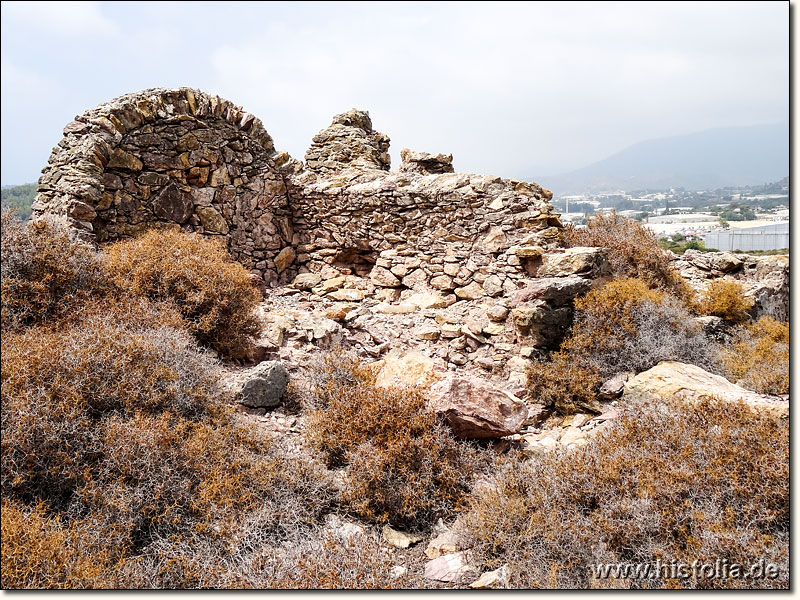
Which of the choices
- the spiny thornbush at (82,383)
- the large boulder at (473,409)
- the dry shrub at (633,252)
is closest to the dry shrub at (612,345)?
the dry shrub at (633,252)

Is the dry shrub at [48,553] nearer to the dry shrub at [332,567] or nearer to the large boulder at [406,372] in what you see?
the dry shrub at [332,567]

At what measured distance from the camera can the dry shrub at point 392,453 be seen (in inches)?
150

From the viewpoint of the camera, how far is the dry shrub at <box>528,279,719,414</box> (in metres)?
5.48

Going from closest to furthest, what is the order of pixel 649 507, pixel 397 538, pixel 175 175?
pixel 649 507
pixel 397 538
pixel 175 175

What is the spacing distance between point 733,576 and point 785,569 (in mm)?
316

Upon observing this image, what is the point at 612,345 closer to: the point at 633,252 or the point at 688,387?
the point at 688,387

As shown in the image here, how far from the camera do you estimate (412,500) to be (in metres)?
3.80

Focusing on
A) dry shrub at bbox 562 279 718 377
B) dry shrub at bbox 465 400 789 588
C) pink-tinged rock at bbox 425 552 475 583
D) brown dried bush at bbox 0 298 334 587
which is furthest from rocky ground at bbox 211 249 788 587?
brown dried bush at bbox 0 298 334 587

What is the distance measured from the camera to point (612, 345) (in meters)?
5.80

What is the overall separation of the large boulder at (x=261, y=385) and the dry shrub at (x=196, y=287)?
1.97 ft

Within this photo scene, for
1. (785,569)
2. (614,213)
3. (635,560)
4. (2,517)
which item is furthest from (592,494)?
(614,213)

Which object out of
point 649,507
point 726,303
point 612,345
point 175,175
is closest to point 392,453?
point 649,507

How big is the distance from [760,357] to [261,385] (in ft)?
20.9

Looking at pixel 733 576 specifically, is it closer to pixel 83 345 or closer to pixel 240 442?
pixel 240 442
